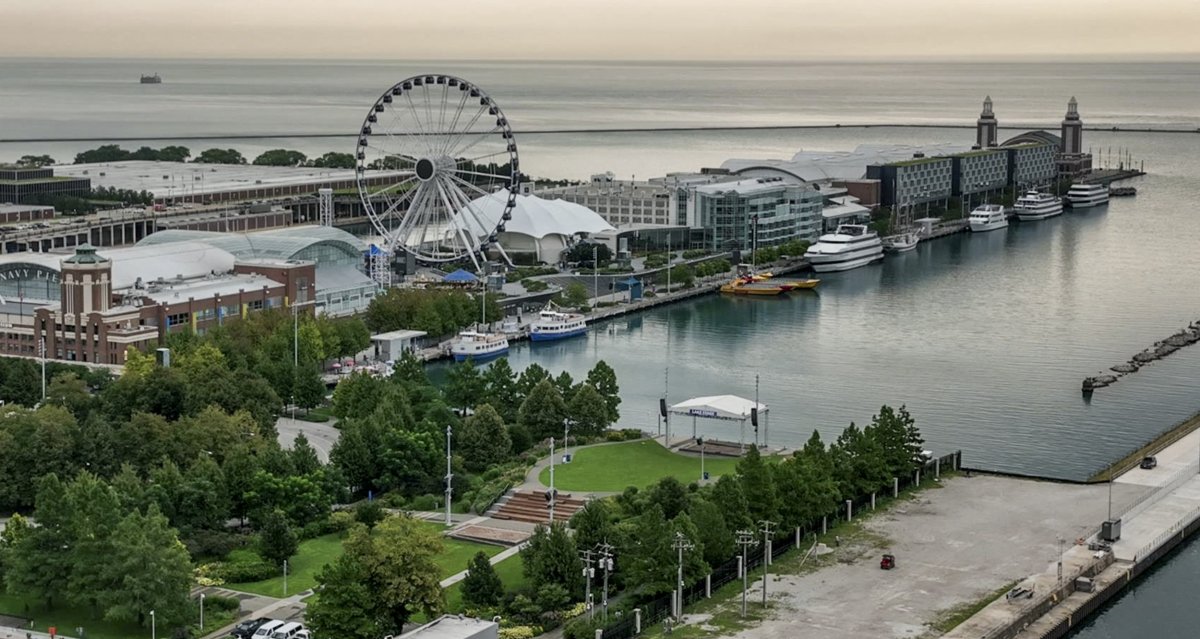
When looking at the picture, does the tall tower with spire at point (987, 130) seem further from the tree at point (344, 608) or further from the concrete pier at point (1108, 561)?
the tree at point (344, 608)

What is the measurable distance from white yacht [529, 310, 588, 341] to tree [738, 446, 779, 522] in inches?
863

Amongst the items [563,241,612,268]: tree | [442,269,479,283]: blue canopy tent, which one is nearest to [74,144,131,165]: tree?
[563,241,612,268]: tree

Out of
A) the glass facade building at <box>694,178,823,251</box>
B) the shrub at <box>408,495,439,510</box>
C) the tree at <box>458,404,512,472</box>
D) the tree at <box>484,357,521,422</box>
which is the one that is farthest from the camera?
the glass facade building at <box>694,178,823,251</box>

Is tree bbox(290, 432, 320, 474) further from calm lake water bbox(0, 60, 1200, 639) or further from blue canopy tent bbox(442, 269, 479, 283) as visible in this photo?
blue canopy tent bbox(442, 269, 479, 283)

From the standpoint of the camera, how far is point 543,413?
34.5 meters

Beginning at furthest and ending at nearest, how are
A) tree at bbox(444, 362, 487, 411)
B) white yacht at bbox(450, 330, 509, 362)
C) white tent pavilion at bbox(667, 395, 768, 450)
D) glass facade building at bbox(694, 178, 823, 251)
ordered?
→ glass facade building at bbox(694, 178, 823, 251) < white yacht at bbox(450, 330, 509, 362) < tree at bbox(444, 362, 487, 411) < white tent pavilion at bbox(667, 395, 768, 450)

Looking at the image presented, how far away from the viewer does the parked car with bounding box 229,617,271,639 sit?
2305 centimetres

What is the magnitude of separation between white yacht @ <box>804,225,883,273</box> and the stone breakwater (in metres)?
16.4

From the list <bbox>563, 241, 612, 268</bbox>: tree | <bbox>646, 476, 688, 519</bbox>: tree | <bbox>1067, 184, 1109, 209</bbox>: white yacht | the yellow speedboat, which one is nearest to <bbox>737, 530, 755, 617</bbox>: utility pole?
<bbox>646, 476, 688, 519</bbox>: tree

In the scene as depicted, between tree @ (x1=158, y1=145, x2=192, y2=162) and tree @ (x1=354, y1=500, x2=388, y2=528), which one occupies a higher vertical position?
tree @ (x1=158, y1=145, x2=192, y2=162)

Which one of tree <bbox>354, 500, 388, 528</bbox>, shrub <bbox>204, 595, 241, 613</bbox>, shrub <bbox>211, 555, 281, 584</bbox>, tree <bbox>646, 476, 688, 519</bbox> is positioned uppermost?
tree <bbox>646, 476, 688, 519</bbox>

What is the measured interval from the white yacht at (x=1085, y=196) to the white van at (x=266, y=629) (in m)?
68.7

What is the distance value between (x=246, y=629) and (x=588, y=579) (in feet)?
14.4

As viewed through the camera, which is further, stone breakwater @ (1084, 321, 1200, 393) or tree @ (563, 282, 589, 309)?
tree @ (563, 282, 589, 309)
